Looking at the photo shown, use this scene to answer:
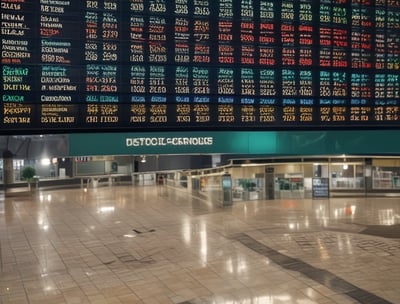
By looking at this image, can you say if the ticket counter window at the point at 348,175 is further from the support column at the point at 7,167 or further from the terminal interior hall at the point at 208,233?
the support column at the point at 7,167

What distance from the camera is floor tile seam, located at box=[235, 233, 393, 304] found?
11.7 m

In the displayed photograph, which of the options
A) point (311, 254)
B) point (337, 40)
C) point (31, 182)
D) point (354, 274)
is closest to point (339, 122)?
point (337, 40)

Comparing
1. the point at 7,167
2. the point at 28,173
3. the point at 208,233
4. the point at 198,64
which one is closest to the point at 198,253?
the point at 208,233

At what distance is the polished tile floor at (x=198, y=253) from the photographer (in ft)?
39.3

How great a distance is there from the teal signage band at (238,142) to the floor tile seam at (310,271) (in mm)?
3765

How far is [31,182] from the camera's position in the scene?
31.4 m

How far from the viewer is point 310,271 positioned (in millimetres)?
13539

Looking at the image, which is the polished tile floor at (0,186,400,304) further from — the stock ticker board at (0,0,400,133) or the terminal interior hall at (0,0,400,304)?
the stock ticker board at (0,0,400,133)

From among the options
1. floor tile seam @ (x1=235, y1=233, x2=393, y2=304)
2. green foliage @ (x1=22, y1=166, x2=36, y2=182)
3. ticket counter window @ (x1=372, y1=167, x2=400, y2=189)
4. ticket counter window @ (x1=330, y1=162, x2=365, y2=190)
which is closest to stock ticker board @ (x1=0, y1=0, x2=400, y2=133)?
floor tile seam @ (x1=235, y1=233, x2=393, y2=304)

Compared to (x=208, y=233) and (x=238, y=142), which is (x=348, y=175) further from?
(x=208, y=233)

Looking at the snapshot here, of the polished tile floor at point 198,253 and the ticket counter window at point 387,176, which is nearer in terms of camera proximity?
the polished tile floor at point 198,253

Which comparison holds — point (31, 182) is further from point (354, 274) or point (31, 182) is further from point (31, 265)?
point (354, 274)

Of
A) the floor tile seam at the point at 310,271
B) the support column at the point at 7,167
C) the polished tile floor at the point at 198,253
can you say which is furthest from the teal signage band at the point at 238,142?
the support column at the point at 7,167

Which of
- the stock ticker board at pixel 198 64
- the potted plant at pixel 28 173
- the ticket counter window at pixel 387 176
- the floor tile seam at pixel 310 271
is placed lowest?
the floor tile seam at pixel 310 271
